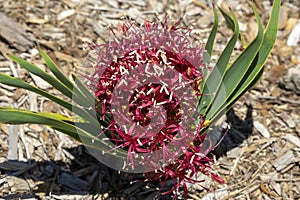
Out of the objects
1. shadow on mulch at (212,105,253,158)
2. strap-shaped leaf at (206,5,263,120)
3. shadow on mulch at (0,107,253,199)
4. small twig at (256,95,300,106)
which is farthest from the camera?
small twig at (256,95,300,106)

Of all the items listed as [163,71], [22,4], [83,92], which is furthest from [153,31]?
[22,4]

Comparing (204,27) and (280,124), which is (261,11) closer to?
(204,27)

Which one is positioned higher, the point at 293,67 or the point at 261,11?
the point at 261,11

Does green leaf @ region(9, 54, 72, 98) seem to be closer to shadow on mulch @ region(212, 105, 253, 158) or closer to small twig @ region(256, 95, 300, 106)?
shadow on mulch @ region(212, 105, 253, 158)

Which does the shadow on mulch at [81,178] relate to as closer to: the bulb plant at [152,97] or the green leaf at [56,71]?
the bulb plant at [152,97]

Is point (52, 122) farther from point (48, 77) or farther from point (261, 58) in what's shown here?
point (261, 58)

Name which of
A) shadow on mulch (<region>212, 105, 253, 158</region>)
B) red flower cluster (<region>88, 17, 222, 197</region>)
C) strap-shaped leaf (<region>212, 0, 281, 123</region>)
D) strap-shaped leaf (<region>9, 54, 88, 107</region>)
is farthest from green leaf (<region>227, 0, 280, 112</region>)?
strap-shaped leaf (<region>9, 54, 88, 107</region>)
